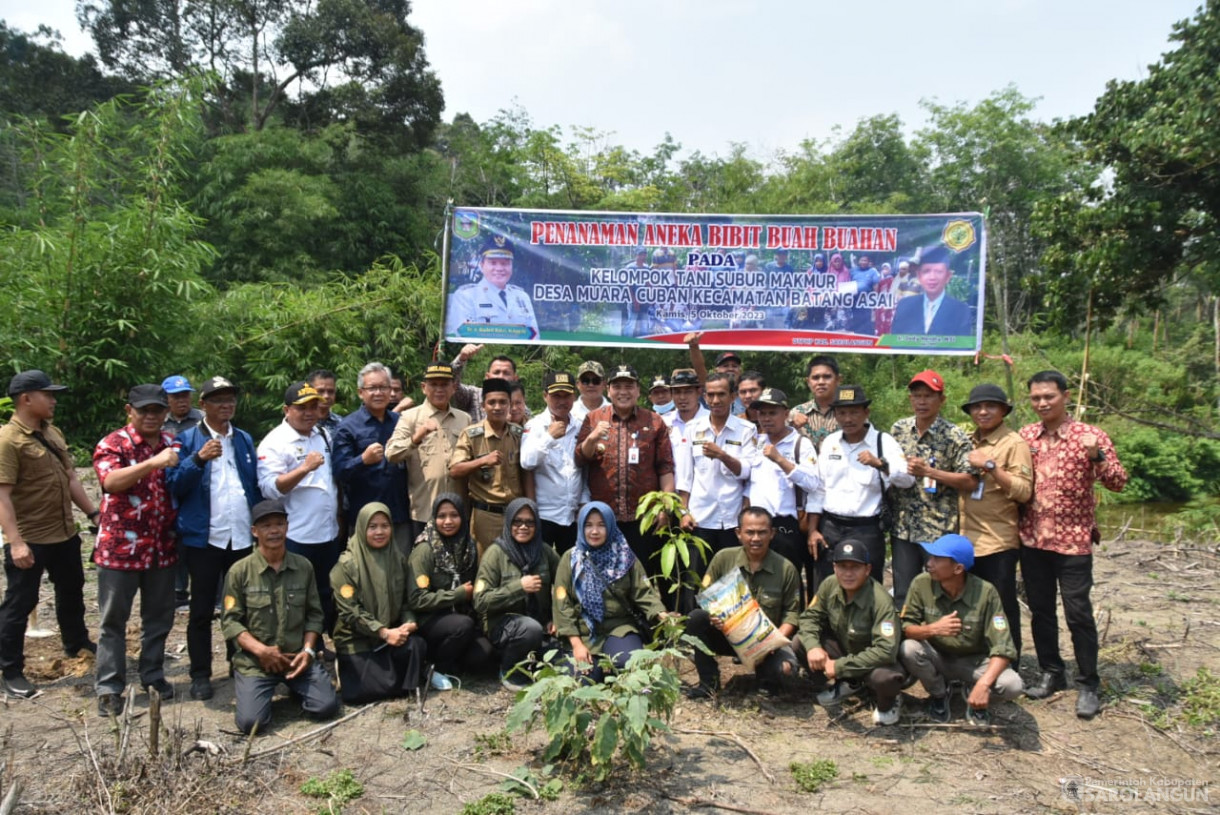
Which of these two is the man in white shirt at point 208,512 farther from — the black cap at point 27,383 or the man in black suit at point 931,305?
the man in black suit at point 931,305

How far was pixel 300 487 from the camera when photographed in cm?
516

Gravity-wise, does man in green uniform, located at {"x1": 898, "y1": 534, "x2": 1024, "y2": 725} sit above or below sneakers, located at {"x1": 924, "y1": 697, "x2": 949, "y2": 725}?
above

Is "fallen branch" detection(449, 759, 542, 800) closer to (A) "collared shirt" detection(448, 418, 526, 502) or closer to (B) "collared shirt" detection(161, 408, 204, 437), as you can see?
(A) "collared shirt" detection(448, 418, 526, 502)

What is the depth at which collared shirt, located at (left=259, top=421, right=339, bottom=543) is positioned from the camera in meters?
5.09

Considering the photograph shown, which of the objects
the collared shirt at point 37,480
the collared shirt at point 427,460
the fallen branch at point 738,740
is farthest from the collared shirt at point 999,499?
the collared shirt at point 37,480

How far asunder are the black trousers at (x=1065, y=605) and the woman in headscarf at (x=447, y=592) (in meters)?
3.32

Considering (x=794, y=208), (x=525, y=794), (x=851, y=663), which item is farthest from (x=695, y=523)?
(x=794, y=208)

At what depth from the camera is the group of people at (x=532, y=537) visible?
4.62 metres

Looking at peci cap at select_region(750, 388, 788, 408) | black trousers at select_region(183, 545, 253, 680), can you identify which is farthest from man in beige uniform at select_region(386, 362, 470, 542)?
peci cap at select_region(750, 388, 788, 408)

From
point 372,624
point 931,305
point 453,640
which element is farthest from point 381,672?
point 931,305

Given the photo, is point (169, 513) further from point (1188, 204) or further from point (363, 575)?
point (1188, 204)

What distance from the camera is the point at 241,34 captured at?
23.7 m

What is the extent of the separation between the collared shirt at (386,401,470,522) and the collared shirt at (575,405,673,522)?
0.88 metres

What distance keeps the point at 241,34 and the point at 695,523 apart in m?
24.1
